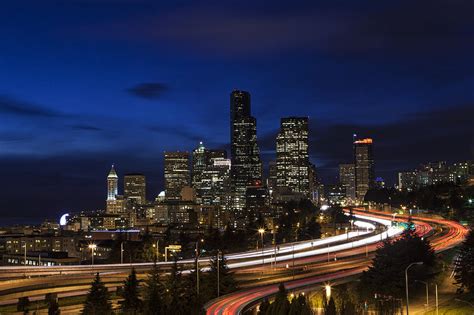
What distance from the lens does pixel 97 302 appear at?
53.4 m

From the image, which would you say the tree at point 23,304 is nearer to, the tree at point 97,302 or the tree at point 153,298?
the tree at point 97,302

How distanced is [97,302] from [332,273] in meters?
31.1

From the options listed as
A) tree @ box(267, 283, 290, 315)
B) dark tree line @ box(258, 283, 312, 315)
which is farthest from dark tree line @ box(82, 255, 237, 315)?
tree @ box(267, 283, 290, 315)

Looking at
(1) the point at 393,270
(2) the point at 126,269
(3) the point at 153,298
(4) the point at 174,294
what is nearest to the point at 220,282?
(4) the point at 174,294

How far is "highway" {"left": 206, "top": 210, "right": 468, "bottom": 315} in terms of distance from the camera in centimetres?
5334

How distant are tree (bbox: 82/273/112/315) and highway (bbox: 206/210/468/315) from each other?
30.1 feet

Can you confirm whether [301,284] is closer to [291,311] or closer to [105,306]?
[291,311]

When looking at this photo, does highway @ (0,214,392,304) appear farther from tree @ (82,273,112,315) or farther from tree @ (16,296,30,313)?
tree @ (82,273,112,315)

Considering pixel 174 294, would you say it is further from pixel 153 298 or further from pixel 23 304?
pixel 23 304

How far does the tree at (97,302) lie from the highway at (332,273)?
917 cm

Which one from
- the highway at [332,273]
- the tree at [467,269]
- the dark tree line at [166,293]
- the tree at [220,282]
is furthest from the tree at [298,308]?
the tree at [467,269]

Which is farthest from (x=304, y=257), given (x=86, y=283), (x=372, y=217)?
(x=372, y=217)

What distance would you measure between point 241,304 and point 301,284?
40.8ft

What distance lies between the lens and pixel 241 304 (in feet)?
177
